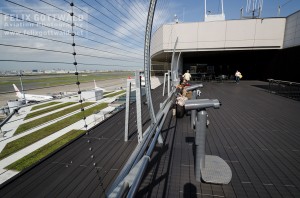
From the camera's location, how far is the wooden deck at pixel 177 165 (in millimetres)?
2301

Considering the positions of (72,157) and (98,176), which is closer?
(98,176)

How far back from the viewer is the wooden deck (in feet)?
7.55

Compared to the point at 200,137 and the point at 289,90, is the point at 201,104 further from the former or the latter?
the point at 289,90

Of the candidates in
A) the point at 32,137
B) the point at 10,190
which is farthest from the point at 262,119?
the point at 32,137

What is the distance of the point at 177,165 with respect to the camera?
2.86m

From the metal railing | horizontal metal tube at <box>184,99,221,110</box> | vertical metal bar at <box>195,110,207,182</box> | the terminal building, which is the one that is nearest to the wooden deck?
vertical metal bar at <box>195,110,207,182</box>

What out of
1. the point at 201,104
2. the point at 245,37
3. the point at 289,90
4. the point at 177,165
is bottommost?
the point at 177,165

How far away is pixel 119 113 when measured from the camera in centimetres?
610

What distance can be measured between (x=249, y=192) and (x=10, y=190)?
10.6 feet

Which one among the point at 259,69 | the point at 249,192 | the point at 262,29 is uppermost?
the point at 262,29

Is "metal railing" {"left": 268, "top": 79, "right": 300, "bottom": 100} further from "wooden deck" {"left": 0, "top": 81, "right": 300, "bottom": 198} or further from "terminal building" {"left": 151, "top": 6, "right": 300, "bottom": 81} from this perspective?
"wooden deck" {"left": 0, "top": 81, "right": 300, "bottom": 198}

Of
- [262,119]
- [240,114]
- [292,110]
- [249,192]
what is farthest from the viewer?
[292,110]

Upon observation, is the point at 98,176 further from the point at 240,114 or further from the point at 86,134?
the point at 240,114

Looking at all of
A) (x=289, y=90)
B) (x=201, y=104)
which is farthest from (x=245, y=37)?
(x=201, y=104)
